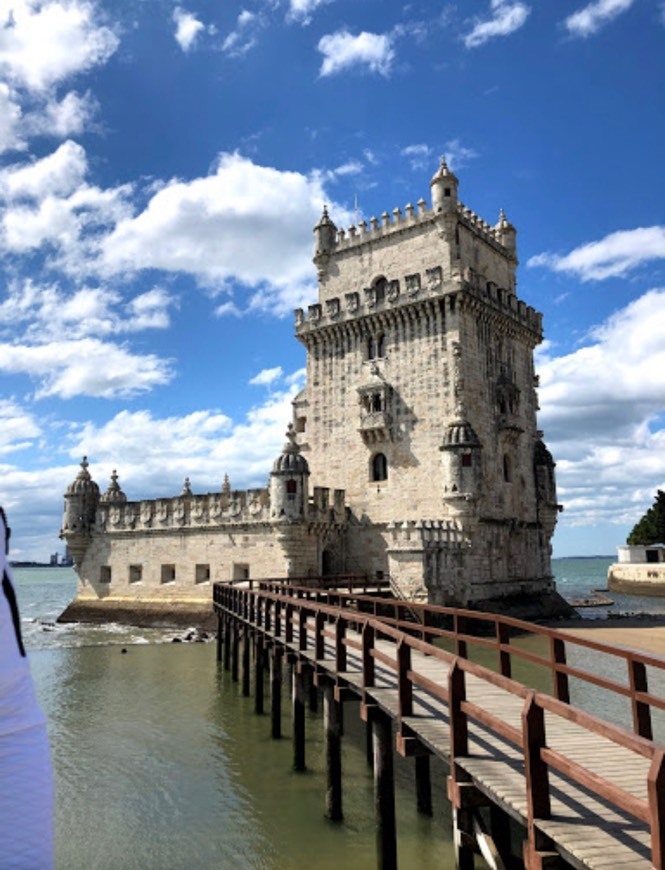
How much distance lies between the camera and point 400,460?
31.6 m

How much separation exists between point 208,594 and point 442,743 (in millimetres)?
26454

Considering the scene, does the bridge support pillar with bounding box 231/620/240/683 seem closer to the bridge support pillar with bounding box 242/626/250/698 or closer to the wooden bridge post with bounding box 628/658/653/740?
the bridge support pillar with bounding box 242/626/250/698

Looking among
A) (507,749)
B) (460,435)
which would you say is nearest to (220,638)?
(460,435)

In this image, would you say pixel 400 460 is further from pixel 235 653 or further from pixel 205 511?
pixel 235 653

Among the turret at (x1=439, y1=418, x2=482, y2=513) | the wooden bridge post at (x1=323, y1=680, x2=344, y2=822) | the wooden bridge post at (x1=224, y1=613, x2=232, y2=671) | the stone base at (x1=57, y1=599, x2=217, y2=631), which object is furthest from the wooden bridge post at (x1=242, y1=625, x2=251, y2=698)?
the turret at (x1=439, y1=418, x2=482, y2=513)

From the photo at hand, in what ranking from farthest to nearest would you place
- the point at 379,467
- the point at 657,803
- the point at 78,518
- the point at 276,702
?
1. the point at 78,518
2. the point at 379,467
3. the point at 276,702
4. the point at 657,803

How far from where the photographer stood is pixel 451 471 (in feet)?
95.6

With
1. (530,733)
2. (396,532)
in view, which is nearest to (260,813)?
(530,733)

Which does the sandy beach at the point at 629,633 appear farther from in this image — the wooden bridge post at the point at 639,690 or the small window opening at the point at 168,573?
the small window opening at the point at 168,573

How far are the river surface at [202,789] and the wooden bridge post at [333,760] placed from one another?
0.28 m

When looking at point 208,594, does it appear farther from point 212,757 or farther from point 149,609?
point 212,757

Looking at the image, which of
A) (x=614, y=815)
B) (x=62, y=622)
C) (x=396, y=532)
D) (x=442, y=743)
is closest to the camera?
(x=614, y=815)

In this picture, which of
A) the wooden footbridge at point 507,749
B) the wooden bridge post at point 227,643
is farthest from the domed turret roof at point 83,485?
the wooden footbridge at point 507,749

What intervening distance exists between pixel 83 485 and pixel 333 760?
31676 millimetres
